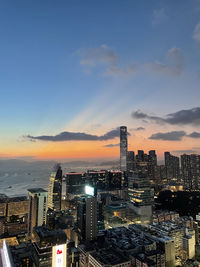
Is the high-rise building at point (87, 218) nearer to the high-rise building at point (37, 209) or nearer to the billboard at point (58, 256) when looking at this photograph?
the high-rise building at point (37, 209)

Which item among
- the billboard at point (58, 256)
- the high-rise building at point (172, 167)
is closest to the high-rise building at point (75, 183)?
the high-rise building at point (172, 167)

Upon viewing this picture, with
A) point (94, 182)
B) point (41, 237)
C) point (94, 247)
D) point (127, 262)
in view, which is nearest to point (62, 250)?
point (41, 237)

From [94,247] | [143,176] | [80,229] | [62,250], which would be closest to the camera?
[62,250]

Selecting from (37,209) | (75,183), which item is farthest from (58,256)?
(75,183)

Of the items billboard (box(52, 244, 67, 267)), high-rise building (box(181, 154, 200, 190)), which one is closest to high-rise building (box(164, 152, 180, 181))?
high-rise building (box(181, 154, 200, 190))

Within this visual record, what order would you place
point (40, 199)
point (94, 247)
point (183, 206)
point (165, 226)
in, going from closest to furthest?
point (94, 247), point (165, 226), point (40, 199), point (183, 206)

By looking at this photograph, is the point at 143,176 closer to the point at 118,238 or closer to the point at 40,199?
the point at 118,238

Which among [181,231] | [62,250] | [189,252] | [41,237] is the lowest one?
[189,252]

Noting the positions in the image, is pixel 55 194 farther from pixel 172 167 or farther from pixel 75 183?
pixel 172 167
